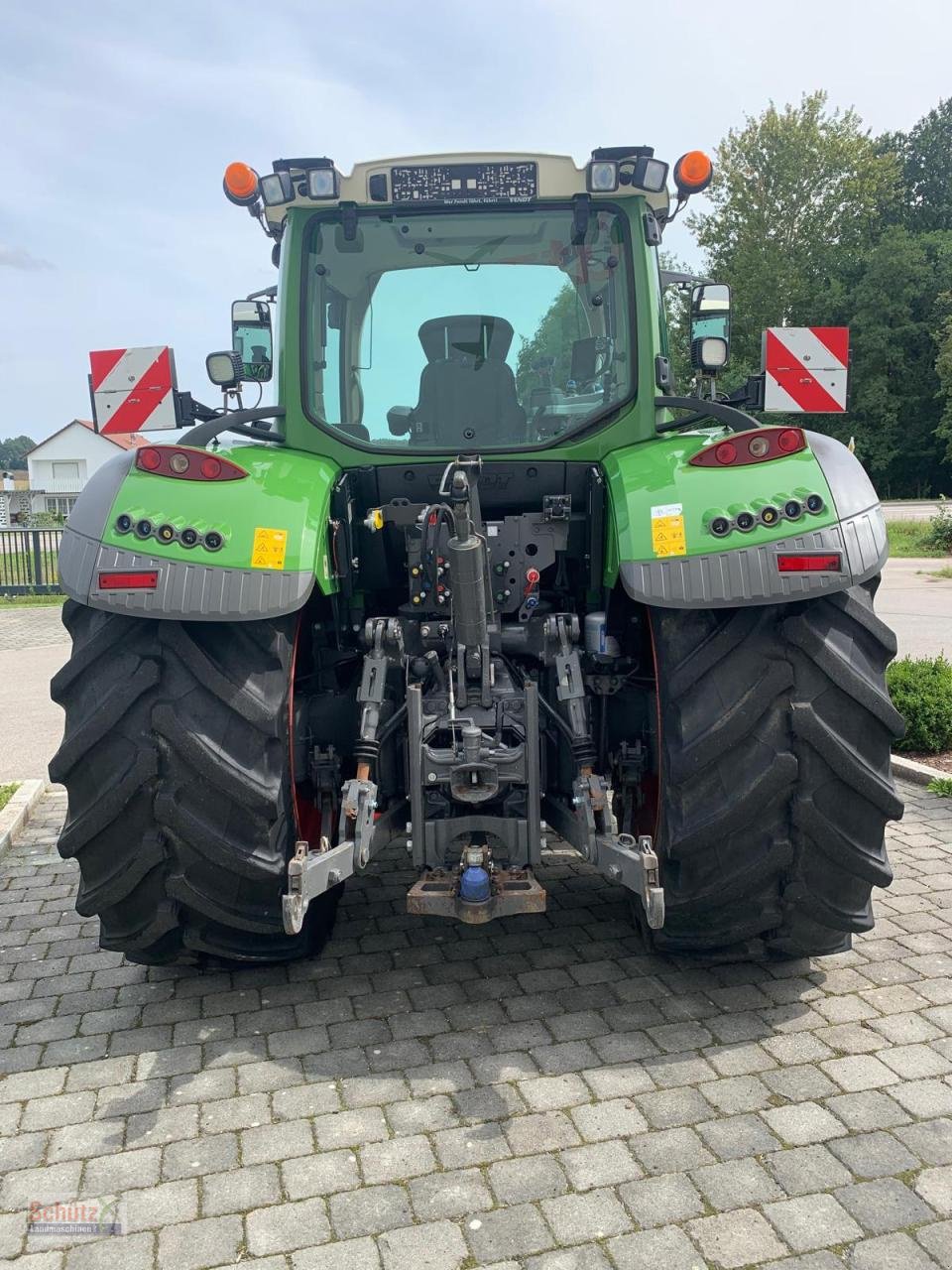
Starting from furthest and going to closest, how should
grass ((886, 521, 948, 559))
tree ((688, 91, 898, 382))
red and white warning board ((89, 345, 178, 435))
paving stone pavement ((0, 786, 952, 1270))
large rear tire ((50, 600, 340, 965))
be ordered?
tree ((688, 91, 898, 382)) < grass ((886, 521, 948, 559)) < red and white warning board ((89, 345, 178, 435)) < large rear tire ((50, 600, 340, 965)) < paving stone pavement ((0, 786, 952, 1270))

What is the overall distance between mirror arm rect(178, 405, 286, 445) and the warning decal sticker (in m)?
1.59

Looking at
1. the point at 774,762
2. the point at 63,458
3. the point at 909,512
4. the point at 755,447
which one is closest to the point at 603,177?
the point at 755,447

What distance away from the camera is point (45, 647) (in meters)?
12.4

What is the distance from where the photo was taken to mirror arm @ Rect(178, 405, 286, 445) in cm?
359

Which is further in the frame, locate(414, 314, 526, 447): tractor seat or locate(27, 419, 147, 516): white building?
locate(27, 419, 147, 516): white building

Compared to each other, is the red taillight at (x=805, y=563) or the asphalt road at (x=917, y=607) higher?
the red taillight at (x=805, y=563)

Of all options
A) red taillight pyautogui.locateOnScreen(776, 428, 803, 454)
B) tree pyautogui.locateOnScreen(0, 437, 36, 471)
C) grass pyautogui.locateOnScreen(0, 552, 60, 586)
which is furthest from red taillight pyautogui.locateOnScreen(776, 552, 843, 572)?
tree pyautogui.locateOnScreen(0, 437, 36, 471)

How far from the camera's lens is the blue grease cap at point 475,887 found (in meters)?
2.96

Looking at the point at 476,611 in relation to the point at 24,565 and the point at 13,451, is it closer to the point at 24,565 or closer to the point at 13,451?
the point at 24,565

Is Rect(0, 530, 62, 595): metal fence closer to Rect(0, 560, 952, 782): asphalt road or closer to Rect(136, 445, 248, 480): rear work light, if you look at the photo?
Rect(0, 560, 952, 782): asphalt road

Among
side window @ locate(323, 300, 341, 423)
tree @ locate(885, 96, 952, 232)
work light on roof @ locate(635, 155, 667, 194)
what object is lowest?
side window @ locate(323, 300, 341, 423)

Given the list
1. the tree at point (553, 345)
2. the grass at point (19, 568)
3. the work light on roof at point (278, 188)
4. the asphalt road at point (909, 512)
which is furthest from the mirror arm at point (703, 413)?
A: the asphalt road at point (909, 512)

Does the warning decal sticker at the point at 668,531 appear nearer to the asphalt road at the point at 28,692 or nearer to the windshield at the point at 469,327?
the windshield at the point at 469,327

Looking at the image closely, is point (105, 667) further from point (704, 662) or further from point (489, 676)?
point (704, 662)
